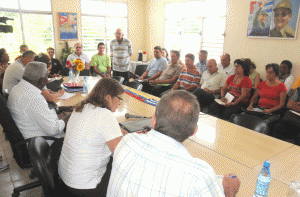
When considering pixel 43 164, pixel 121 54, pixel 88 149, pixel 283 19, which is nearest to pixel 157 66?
pixel 121 54

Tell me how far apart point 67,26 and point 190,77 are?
4452mm

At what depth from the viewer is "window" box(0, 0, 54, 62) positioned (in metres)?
6.31

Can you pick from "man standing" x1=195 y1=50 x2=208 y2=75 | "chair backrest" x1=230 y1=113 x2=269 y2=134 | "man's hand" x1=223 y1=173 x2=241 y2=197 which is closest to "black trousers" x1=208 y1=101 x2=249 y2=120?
"chair backrest" x1=230 y1=113 x2=269 y2=134

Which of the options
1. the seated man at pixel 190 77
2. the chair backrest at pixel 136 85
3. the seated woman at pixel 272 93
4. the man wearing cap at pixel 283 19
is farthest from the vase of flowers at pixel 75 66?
the man wearing cap at pixel 283 19

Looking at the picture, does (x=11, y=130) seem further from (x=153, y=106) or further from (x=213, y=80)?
(x=213, y=80)

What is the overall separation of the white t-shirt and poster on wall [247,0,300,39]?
4.62m

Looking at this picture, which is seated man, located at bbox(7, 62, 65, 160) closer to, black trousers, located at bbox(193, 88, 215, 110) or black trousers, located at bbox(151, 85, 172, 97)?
black trousers, located at bbox(193, 88, 215, 110)

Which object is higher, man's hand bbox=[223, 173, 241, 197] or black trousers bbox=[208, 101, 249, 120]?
man's hand bbox=[223, 173, 241, 197]

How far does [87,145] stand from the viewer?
157cm

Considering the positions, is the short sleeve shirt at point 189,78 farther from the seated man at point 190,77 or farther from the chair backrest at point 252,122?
the chair backrest at point 252,122

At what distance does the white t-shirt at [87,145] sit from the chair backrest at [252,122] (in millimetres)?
1430

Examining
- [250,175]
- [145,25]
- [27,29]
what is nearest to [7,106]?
[250,175]

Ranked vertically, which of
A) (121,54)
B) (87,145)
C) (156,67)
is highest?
(121,54)

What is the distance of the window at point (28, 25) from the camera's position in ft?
20.7
